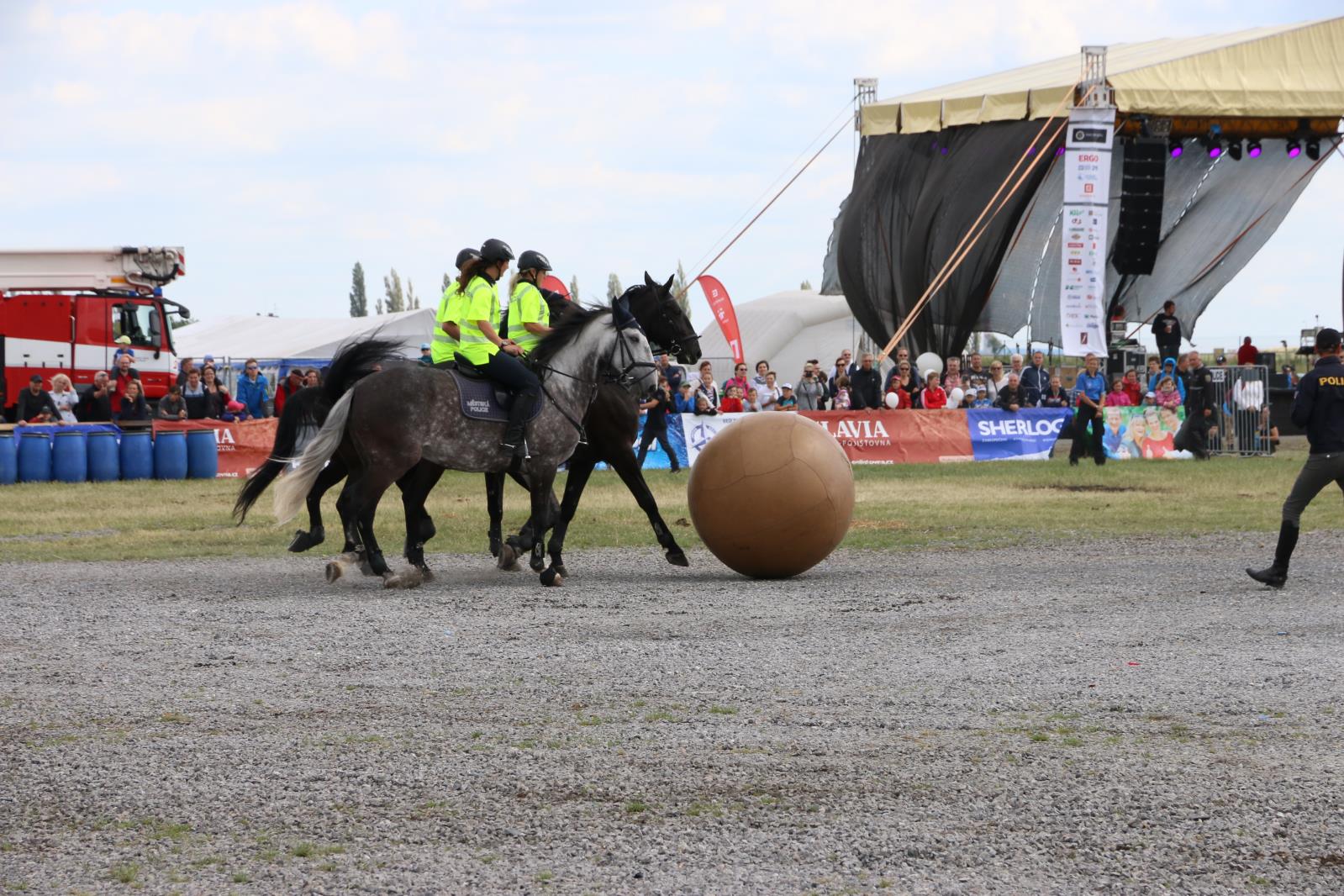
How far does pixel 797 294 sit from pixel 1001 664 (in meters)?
45.5

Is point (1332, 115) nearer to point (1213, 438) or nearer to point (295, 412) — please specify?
point (1213, 438)

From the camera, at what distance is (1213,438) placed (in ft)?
95.6

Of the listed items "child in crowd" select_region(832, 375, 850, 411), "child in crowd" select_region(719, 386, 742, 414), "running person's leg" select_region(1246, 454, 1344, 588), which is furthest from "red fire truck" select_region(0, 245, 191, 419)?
"running person's leg" select_region(1246, 454, 1344, 588)

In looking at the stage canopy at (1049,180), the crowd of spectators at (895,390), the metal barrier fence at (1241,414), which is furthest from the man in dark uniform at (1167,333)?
the metal barrier fence at (1241,414)

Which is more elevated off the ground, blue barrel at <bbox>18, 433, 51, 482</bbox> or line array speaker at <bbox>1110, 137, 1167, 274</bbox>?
line array speaker at <bbox>1110, 137, 1167, 274</bbox>

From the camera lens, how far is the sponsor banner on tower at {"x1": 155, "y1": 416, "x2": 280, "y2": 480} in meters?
25.2

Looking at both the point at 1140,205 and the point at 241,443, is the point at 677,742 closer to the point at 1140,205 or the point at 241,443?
the point at 241,443

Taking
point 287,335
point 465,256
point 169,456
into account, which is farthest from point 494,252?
point 287,335

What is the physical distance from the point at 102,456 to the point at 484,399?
1357 cm

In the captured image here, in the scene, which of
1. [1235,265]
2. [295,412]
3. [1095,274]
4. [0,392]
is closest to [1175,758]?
[295,412]

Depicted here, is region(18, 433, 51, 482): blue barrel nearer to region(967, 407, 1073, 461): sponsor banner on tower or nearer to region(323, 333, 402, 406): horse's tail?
region(323, 333, 402, 406): horse's tail

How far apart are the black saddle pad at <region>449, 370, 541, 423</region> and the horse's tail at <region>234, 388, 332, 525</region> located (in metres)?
1.26

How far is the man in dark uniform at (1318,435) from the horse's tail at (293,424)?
721cm

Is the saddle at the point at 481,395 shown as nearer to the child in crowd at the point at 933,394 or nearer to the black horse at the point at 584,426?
the black horse at the point at 584,426
